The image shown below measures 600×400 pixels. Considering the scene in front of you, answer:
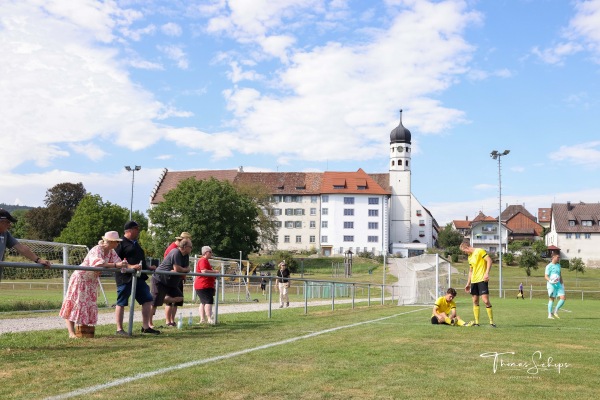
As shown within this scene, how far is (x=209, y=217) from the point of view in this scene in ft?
237

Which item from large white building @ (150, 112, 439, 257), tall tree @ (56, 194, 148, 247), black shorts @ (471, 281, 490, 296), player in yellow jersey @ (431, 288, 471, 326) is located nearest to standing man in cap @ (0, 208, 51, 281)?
player in yellow jersey @ (431, 288, 471, 326)

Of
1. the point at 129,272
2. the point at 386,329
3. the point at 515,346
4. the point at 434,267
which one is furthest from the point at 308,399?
the point at 434,267

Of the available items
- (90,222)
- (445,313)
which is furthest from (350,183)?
(445,313)

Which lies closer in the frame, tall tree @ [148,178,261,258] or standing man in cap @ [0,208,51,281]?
standing man in cap @ [0,208,51,281]

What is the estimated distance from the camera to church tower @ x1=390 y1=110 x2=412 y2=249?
116 meters

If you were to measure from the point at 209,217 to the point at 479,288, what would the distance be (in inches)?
2371

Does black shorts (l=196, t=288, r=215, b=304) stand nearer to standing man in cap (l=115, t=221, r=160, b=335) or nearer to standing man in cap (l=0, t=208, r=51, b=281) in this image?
standing man in cap (l=115, t=221, r=160, b=335)

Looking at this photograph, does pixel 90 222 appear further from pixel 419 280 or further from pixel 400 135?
pixel 419 280

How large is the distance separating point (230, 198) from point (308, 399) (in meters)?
68.9

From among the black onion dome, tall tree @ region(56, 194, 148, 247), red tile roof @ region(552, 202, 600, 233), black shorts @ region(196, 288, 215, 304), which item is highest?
the black onion dome

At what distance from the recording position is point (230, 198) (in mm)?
73625

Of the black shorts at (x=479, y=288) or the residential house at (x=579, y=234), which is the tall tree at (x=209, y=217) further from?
the residential house at (x=579, y=234)

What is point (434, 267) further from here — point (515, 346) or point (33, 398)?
point (33, 398)

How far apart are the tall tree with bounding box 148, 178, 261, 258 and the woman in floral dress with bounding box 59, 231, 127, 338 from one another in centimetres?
6068
